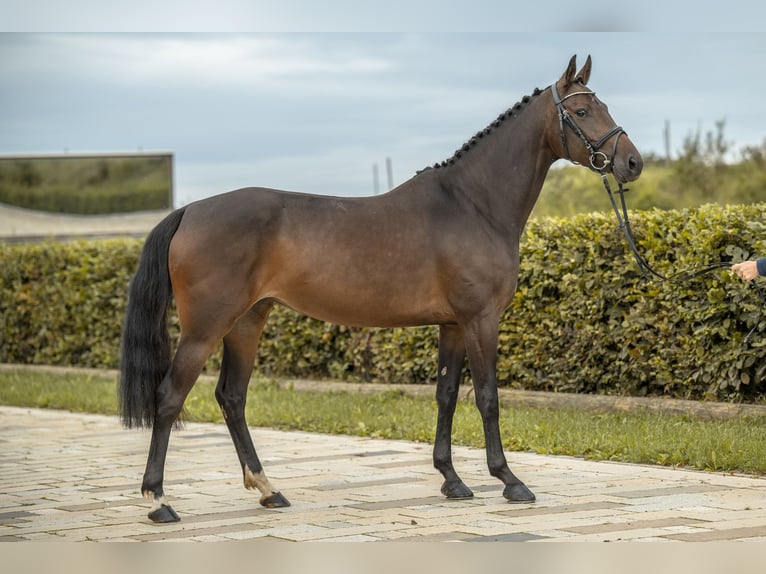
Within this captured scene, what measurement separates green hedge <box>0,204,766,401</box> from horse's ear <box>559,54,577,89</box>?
9.11ft

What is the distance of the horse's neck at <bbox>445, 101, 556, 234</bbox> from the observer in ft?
21.1

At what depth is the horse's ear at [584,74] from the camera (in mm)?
6305

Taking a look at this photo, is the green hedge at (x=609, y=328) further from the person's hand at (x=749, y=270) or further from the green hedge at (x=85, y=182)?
the green hedge at (x=85, y=182)

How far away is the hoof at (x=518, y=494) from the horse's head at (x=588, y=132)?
6.10 ft

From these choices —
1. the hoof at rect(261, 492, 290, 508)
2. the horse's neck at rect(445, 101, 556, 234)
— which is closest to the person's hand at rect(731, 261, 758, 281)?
the horse's neck at rect(445, 101, 556, 234)

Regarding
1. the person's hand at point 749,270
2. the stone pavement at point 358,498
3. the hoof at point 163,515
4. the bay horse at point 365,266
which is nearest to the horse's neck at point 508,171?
the bay horse at point 365,266

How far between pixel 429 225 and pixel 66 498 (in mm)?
2765

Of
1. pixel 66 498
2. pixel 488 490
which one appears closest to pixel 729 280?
pixel 488 490

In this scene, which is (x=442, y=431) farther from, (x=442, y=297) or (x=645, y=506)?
(x=645, y=506)

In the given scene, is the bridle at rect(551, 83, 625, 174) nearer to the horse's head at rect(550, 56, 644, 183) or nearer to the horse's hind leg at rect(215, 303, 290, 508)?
the horse's head at rect(550, 56, 644, 183)

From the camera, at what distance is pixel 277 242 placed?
6086 millimetres

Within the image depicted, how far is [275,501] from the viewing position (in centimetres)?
606

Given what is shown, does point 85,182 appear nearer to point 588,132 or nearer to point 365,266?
point 365,266

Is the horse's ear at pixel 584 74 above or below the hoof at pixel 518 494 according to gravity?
above
